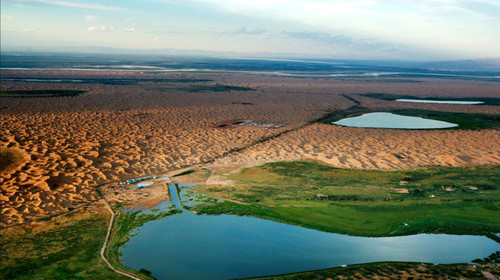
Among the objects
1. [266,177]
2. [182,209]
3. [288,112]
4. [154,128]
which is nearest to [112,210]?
[182,209]

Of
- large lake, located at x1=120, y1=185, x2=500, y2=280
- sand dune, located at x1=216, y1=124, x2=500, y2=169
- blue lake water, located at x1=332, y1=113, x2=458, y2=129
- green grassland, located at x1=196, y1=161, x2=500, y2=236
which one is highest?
blue lake water, located at x1=332, y1=113, x2=458, y2=129

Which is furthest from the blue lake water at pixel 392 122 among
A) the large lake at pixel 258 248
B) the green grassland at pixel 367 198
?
the large lake at pixel 258 248

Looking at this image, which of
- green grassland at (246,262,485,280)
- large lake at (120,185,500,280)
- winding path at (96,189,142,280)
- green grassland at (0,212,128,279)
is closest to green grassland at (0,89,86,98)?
winding path at (96,189,142,280)

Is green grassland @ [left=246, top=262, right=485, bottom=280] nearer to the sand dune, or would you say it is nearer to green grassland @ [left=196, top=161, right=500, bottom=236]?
green grassland @ [left=196, top=161, right=500, bottom=236]

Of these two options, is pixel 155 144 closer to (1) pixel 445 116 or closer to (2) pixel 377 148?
(2) pixel 377 148

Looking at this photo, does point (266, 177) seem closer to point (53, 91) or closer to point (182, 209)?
point (182, 209)

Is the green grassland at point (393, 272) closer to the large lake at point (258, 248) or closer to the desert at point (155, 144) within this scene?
the large lake at point (258, 248)

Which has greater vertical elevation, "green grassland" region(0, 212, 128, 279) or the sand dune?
the sand dune
